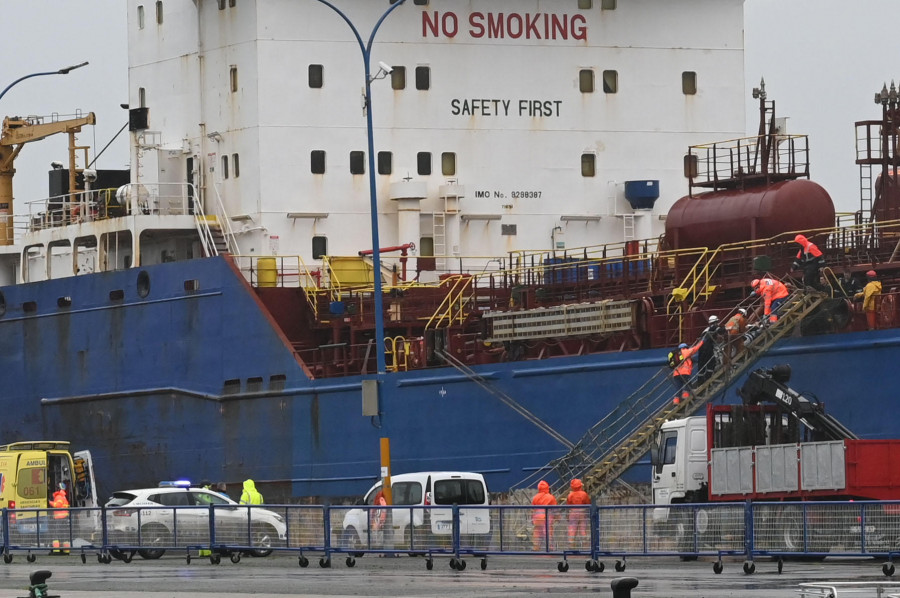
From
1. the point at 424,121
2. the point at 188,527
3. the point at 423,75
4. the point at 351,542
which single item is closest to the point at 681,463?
the point at 351,542

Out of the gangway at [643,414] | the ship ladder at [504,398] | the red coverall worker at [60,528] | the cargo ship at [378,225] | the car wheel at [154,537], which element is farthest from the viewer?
the cargo ship at [378,225]

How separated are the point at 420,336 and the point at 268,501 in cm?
414

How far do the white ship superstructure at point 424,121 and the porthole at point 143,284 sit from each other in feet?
1.87

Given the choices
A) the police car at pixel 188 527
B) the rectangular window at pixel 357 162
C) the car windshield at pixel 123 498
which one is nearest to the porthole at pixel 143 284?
the rectangular window at pixel 357 162

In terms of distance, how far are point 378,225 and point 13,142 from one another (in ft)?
39.0

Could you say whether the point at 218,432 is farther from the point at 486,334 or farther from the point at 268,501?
the point at 486,334

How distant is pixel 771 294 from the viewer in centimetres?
2903

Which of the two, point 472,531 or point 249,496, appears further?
point 249,496

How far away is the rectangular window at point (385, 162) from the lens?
38812 mm

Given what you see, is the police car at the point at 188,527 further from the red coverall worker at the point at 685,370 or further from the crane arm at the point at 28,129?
the crane arm at the point at 28,129

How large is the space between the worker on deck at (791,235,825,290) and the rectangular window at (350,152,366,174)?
38.9ft

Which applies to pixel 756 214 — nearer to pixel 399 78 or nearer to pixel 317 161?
pixel 399 78

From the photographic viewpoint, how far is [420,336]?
121 ft

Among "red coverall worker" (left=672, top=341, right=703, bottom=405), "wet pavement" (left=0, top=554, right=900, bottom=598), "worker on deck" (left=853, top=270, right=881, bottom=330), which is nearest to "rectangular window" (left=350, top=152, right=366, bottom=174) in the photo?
"red coverall worker" (left=672, top=341, right=703, bottom=405)
